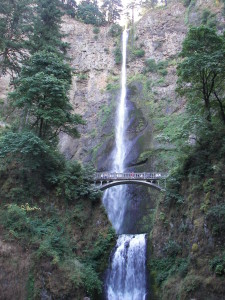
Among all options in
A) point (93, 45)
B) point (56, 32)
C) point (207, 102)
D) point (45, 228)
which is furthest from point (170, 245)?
point (93, 45)

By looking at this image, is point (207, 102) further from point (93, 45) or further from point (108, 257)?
point (93, 45)

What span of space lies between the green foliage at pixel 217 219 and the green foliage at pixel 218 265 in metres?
1.23

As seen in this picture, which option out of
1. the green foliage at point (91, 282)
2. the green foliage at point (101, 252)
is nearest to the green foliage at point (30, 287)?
the green foliage at point (91, 282)

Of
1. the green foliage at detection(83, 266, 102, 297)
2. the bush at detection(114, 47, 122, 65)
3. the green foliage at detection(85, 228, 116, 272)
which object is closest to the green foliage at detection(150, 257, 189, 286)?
the green foliage at detection(85, 228, 116, 272)

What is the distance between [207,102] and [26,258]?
13716 mm

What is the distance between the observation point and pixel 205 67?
17.6 m

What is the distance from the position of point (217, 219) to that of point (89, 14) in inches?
2018

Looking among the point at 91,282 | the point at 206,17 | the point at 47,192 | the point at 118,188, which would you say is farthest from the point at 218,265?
the point at 206,17

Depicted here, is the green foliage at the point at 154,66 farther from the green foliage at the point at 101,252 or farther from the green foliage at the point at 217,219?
the green foliage at the point at 217,219

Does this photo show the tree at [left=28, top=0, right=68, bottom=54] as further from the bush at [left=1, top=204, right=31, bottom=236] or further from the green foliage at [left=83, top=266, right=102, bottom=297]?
the green foliage at [left=83, top=266, right=102, bottom=297]

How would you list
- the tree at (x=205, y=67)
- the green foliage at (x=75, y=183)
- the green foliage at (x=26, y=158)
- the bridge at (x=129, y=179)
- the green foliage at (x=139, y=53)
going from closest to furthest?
the tree at (x=205, y=67), the green foliage at (x=26, y=158), the green foliage at (x=75, y=183), the bridge at (x=129, y=179), the green foliage at (x=139, y=53)

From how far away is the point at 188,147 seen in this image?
64.0 ft

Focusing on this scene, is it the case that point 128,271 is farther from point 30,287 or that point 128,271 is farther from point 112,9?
point 112,9

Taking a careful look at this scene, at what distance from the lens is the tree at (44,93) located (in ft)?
66.9
